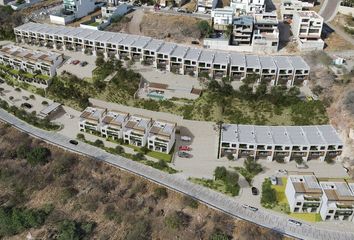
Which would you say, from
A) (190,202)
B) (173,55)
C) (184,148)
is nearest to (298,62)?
(173,55)

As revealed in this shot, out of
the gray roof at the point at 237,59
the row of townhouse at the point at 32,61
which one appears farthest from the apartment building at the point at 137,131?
the row of townhouse at the point at 32,61

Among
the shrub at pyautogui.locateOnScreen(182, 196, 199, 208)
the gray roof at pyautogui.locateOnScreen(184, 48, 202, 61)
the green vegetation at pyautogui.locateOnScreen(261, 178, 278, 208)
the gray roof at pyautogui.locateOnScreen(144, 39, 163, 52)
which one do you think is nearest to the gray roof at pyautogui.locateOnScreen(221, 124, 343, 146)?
the green vegetation at pyautogui.locateOnScreen(261, 178, 278, 208)

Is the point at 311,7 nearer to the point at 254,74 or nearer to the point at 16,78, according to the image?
the point at 254,74

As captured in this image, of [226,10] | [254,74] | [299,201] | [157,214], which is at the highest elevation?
[226,10]

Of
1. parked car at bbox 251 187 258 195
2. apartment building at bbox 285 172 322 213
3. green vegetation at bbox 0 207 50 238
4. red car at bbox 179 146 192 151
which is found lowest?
green vegetation at bbox 0 207 50 238

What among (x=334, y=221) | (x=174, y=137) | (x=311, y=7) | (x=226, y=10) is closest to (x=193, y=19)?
(x=226, y=10)

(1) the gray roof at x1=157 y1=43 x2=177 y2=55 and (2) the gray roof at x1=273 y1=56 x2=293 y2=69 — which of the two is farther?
(1) the gray roof at x1=157 y1=43 x2=177 y2=55

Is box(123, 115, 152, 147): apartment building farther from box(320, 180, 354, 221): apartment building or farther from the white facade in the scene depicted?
the white facade
